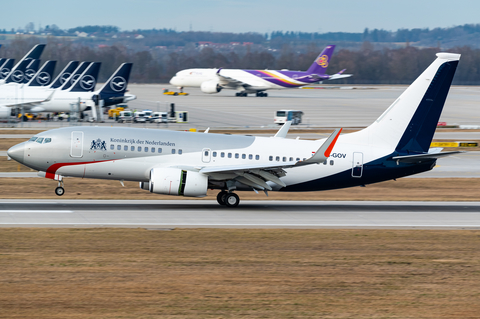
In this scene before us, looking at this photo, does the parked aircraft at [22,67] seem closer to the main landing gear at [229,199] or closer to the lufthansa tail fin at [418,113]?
the main landing gear at [229,199]

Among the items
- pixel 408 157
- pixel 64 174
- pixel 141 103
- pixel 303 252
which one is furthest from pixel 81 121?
pixel 303 252

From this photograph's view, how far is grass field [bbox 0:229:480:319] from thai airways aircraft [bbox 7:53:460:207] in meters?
Result: 6.07

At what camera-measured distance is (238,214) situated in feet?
106

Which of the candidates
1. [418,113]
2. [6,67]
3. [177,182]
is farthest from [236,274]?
[6,67]

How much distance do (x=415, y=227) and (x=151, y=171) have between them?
14.1m

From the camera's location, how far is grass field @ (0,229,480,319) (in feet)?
54.1

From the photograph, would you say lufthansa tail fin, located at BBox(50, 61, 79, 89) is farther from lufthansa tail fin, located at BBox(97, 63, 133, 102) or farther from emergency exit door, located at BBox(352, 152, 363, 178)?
emergency exit door, located at BBox(352, 152, 363, 178)

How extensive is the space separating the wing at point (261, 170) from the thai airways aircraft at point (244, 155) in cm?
5

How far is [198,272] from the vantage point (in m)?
20.1

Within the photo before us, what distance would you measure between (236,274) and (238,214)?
12359mm

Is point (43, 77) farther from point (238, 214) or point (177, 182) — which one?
point (238, 214)

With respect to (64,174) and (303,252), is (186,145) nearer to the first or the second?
(64,174)

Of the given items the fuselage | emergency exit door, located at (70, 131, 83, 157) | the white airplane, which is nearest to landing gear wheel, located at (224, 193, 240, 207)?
the fuselage

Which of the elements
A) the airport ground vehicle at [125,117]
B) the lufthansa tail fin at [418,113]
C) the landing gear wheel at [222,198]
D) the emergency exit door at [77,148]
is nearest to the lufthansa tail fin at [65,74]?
the airport ground vehicle at [125,117]
